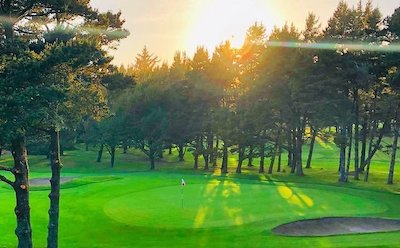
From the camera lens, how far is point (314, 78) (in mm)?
49719

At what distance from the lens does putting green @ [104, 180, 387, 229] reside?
1014 inches

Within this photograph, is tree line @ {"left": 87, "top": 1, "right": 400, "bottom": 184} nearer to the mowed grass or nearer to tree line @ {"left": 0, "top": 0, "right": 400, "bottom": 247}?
tree line @ {"left": 0, "top": 0, "right": 400, "bottom": 247}

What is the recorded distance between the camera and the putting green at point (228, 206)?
25750mm

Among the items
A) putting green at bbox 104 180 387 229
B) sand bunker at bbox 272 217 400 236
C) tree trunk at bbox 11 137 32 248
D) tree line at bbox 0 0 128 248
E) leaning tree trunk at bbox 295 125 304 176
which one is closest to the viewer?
tree line at bbox 0 0 128 248

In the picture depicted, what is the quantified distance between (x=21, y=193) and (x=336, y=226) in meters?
16.0

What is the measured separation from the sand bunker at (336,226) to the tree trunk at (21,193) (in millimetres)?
11958

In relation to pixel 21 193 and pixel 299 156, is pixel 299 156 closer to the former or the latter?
pixel 299 156

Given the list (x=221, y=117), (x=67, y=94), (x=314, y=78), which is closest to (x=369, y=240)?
(x=67, y=94)

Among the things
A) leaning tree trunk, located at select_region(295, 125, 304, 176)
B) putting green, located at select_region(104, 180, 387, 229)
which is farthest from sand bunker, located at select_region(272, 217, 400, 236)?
leaning tree trunk, located at select_region(295, 125, 304, 176)

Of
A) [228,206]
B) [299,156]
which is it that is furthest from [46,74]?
[299,156]

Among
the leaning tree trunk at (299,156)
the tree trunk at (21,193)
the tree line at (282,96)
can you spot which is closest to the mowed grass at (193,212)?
the tree trunk at (21,193)

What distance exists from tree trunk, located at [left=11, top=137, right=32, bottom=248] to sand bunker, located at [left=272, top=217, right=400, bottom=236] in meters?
12.0

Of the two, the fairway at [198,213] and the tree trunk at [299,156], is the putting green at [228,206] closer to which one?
the fairway at [198,213]

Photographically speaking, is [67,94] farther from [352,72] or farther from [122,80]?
[352,72]
